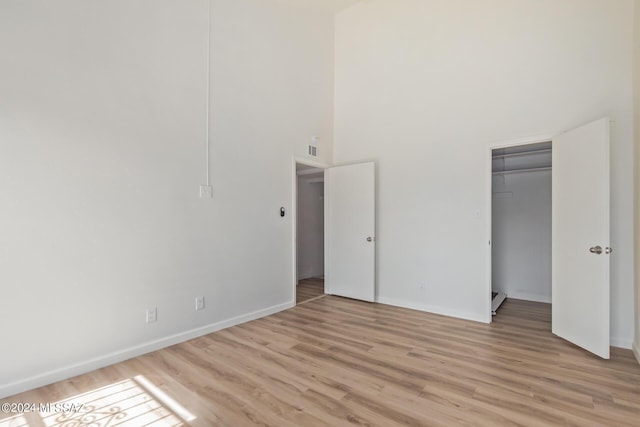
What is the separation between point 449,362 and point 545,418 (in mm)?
808

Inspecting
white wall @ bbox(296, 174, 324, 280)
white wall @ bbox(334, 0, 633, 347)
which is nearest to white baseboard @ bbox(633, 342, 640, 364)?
white wall @ bbox(334, 0, 633, 347)

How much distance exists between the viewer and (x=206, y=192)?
333 cm

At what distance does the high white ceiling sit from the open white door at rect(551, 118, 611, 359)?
11.5 feet

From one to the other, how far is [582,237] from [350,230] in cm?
275

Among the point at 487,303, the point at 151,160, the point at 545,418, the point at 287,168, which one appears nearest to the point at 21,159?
the point at 151,160

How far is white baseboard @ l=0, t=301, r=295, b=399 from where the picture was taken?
2.21 metres

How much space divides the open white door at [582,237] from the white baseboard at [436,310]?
722 mm

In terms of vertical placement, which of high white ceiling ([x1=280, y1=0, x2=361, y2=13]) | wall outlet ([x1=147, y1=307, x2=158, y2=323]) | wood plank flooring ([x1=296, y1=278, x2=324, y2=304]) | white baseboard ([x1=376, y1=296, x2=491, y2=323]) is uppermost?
high white ceiling ([x1=280, y1=0, x2=361, y2=13])

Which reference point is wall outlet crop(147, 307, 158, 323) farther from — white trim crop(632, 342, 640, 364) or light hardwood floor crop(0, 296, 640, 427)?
white trim crop(632, 342, 640, 364)

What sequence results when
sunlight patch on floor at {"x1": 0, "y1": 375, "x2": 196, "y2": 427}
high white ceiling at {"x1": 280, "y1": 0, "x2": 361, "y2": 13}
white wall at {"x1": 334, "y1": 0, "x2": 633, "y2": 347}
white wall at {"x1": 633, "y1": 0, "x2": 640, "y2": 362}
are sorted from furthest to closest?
high white ceiling at {"x1": 280, "y1": 0, "x2": 361, "y2": 13}
white wall at {"x1": 334, "y1": 0, "x2": 633, "y2": 347}
white wall at {"x1": 633, "y1": 0, "x2": 640, "y2": 362}
sunlight patch on floor at {"x1": 0, "y1": 375, "x2": 196, "y2": 427}

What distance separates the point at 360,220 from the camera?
4707 mm

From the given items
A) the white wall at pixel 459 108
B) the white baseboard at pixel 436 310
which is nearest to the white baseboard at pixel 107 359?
the white baseboard at pixel 436 310

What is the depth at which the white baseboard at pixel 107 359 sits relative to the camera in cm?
221

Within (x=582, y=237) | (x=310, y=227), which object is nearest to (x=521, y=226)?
(x=582, y=237)
